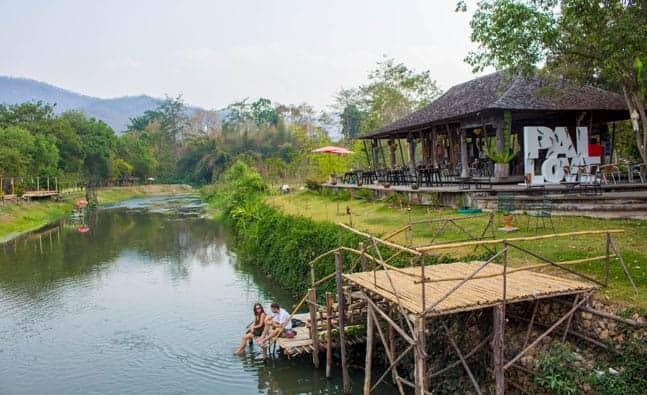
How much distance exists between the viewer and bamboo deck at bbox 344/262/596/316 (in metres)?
7.76

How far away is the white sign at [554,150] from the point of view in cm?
2075

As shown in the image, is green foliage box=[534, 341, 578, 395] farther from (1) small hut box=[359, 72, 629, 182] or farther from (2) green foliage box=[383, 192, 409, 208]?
(2) green foliage box=[383, 192, 409, 208]

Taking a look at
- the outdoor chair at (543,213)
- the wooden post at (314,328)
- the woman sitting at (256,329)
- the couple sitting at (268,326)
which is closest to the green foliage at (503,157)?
the outdoor chair at (543,213)

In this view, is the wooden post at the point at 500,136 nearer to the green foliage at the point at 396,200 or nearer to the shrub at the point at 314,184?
the green foliage at the point at 396,200

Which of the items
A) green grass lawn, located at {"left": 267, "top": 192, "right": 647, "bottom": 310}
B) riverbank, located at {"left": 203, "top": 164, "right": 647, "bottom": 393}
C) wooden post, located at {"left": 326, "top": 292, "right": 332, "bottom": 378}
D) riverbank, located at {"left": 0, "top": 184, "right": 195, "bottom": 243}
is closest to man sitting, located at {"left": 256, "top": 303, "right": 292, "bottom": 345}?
wooden post, located at {"left": 326, "top": 292, "right": 332, "bottom": 378}

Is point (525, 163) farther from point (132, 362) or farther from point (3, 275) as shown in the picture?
point (3, 275)

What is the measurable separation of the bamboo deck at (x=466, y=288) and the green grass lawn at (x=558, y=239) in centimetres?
97

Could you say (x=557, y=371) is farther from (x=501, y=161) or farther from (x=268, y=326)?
(x=501, y=161)

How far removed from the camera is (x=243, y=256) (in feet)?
81.4

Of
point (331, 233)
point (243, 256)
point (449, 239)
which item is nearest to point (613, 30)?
point (449, 239)

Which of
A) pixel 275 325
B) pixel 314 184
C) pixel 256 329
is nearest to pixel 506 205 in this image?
pixel 275 325

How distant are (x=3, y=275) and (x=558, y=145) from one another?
2226 cm

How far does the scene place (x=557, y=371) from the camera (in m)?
7.84

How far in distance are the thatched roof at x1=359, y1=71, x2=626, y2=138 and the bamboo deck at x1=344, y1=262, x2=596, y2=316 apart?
10.6 meters
